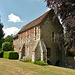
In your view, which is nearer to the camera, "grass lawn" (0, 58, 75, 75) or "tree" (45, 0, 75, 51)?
"grass lawn" (0, 58, 75, 75)

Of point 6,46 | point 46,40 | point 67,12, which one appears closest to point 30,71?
point 46,40

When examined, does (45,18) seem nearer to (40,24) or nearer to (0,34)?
(40,24)

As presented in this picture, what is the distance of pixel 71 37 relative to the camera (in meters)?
12.9

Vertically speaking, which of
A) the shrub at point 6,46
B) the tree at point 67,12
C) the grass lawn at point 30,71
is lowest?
the grass lawn at point 30,71

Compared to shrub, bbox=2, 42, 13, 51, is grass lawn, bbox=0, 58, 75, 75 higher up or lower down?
lower down

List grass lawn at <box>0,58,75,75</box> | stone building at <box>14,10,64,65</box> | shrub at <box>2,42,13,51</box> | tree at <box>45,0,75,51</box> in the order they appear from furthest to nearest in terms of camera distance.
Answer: shrub at <box>2,42,13,51</box> < stone building at <box>14,10,64,65</box> < tree at <box>45,0,75,51</box> < grass lawn at <box>0,58,75,75</box>

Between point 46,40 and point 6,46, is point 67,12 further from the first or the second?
point 6,46

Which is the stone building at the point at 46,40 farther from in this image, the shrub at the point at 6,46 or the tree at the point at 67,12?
the shrub at the point at 6,46

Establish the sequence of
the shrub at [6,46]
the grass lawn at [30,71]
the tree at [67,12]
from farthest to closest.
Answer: the shrub at [6,46] < the tree at [67,12] < the grass lawn at [30,71]

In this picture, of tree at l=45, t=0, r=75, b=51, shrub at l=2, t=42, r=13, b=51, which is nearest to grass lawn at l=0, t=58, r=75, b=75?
tree at l=45, t=0, r=75, b=51

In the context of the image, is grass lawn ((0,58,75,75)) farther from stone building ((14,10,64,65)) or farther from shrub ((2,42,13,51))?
shrub ((2,42,13,51))

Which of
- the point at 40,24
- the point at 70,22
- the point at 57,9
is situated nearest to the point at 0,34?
the point at 40,24

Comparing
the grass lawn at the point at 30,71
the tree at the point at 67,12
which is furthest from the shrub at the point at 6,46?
the tree at the point at 67,12

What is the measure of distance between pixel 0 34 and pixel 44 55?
86.1 ft
